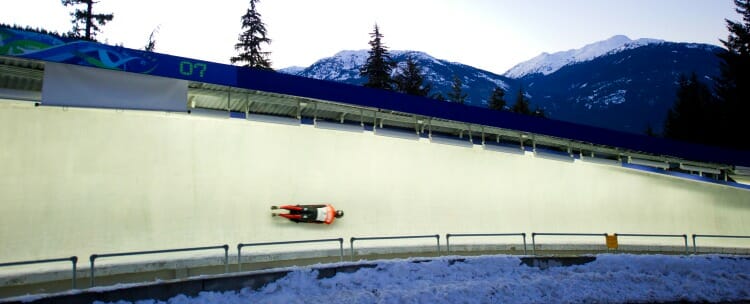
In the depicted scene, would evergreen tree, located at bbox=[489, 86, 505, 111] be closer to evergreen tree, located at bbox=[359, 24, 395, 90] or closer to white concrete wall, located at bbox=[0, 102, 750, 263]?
evergreen tree, located at bbox=[359, 24, 395, 90]

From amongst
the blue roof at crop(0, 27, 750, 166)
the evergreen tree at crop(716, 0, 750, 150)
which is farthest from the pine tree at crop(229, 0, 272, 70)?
the evergreen tree at crop(716, 0, 750, 150)

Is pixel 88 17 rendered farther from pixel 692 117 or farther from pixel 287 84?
pixel 692 117

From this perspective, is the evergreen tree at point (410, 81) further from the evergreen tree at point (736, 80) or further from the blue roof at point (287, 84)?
the blue roof at point (287, 84)

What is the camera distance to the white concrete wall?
8188 mm

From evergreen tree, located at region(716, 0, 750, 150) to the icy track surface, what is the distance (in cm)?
3700

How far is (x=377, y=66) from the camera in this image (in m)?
40.5

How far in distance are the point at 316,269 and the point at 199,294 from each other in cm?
197

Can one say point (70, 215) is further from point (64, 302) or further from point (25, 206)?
point (64, 302)

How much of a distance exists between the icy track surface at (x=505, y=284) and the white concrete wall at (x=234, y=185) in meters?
2.39

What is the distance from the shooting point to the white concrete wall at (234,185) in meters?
8.19

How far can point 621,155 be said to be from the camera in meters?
16.5

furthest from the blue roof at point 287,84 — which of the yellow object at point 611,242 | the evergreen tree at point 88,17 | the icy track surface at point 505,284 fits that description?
the evergreen tree at point 88,17

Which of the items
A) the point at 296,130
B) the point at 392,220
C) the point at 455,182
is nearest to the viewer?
the point at 296,130

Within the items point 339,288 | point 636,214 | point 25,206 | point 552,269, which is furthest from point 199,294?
point 636,214
